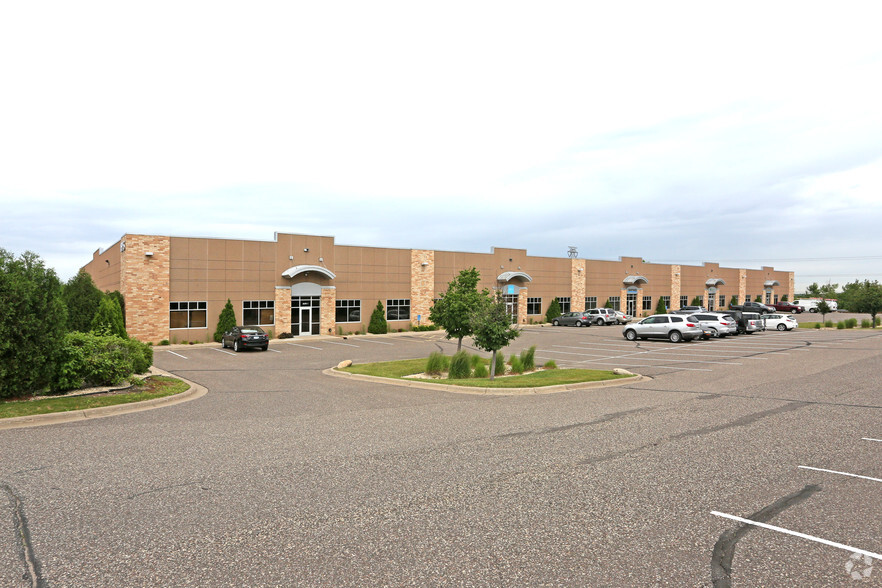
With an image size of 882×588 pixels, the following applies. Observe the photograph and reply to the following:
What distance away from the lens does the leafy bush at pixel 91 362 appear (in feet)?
44.9

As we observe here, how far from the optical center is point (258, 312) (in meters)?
37.0

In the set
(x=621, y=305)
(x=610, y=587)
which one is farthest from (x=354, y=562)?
(x=621, y=305)

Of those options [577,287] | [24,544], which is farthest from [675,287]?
[24,544]

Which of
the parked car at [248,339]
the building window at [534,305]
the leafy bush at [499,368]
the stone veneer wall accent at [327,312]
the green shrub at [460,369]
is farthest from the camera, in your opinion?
the building window at [534,305]

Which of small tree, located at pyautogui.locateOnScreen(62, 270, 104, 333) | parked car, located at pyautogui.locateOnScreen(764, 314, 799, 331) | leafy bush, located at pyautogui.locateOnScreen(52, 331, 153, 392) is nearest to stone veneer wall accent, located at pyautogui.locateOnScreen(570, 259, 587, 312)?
parked car, located at pyautogui.locateOnScreen(764, 314, 799, 331)

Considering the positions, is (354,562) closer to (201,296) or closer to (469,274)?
(469,274)

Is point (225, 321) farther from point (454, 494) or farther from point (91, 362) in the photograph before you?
point (454, 494)

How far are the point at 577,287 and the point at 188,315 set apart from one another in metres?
39.0

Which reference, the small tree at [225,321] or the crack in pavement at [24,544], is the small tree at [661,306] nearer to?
the small tree at [225,321]

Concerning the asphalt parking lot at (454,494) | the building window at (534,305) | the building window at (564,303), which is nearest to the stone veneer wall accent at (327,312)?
the building window at (534,305)

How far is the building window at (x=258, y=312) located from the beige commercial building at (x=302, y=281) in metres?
0.07

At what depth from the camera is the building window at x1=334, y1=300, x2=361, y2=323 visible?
40691mm

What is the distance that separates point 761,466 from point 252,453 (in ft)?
23.8

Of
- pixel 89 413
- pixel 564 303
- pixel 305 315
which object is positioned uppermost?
pixel 564 303
